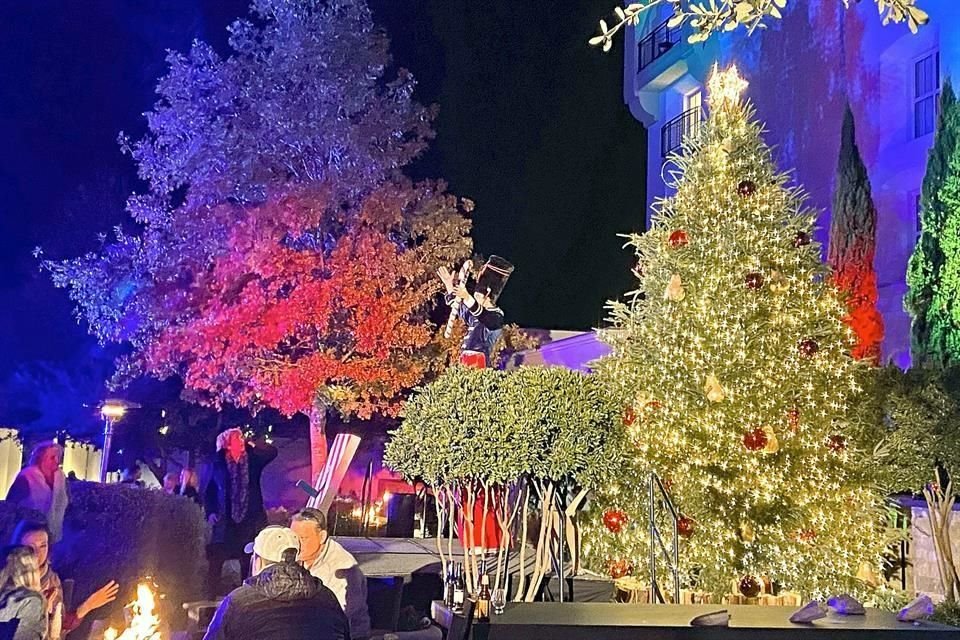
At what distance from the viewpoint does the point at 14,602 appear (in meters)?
3.48

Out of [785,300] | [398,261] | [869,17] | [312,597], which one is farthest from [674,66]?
[312,597]

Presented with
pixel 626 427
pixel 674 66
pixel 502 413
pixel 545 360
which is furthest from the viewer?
pixel 674 66

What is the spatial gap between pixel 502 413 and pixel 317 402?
283 inches

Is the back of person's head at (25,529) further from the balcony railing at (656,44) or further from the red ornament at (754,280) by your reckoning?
the balcony railing at (656,44)

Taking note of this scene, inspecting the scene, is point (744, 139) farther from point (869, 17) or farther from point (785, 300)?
point (869, 17)

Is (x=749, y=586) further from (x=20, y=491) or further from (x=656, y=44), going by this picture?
(x=656, y=44)

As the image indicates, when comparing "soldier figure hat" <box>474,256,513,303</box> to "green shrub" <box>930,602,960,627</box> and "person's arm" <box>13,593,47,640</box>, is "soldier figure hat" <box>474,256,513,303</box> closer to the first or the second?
"green shrub" <box>930,602,960,627</box>

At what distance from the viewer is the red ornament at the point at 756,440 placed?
666cm

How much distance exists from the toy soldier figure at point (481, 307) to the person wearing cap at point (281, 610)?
237 inches

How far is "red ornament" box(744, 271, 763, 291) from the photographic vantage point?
701 centimetres

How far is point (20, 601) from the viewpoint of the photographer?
348 cm

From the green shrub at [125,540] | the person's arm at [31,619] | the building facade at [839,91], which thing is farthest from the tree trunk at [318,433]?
the person's arm at [31,619]

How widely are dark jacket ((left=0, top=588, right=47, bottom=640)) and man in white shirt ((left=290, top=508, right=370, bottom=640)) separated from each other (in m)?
1.07

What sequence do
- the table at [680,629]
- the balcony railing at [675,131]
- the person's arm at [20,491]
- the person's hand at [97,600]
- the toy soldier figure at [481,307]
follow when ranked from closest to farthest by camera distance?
1. the table at [680,629]
2. the person's hand at [97,600]
3. the person's arm at [20,491]
4. the toy soldier figure at [481,307]
5. the balcony railing at [675,131]
